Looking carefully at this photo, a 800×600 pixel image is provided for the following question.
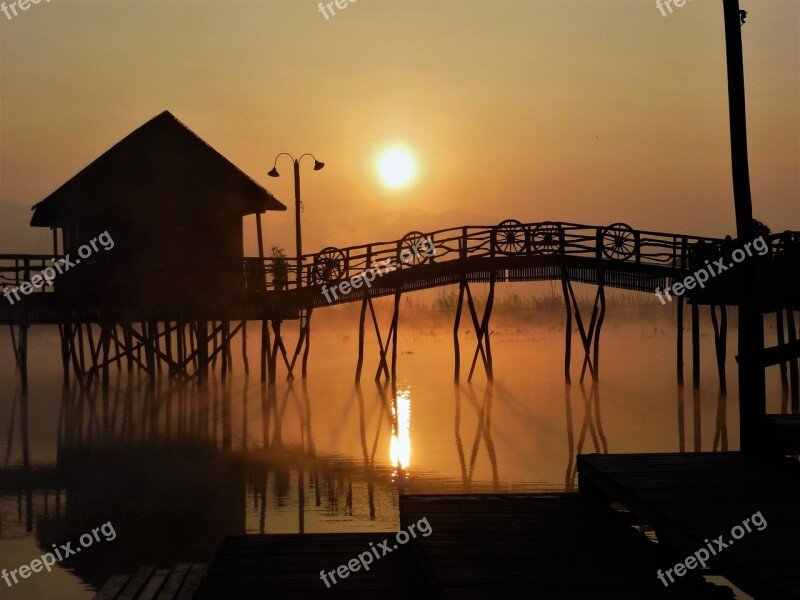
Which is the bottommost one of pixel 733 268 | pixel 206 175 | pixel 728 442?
pixel 728 442

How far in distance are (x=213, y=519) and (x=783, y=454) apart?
6.60 metres

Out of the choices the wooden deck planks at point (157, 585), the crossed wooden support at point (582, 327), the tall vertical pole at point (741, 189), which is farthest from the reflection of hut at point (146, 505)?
the crossed wooden support at point (582, 327)

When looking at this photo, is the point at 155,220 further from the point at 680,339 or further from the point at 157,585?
the point at 157,585

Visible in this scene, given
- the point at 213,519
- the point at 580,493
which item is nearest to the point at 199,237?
the point at 213,519

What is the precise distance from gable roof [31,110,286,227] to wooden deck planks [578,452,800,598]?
68.3 ft

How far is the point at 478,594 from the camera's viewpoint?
612cm

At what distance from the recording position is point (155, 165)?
28.0 metres

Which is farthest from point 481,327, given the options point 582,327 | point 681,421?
point 681,421

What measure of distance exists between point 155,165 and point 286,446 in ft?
37.0

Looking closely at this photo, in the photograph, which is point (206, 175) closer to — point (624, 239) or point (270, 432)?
point (270, 432)

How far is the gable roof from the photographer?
91.5 feet

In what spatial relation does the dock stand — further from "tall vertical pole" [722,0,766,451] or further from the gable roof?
the gable roof

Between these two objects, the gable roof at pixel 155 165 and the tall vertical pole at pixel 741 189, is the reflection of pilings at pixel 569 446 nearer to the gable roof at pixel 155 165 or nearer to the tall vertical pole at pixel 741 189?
the tall vertical pole at pixel 741 189

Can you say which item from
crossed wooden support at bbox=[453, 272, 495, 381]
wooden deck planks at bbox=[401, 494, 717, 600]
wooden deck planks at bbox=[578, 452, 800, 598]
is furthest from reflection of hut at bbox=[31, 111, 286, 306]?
wooden deck planks at bbox=[578, 452, 800, 598]
